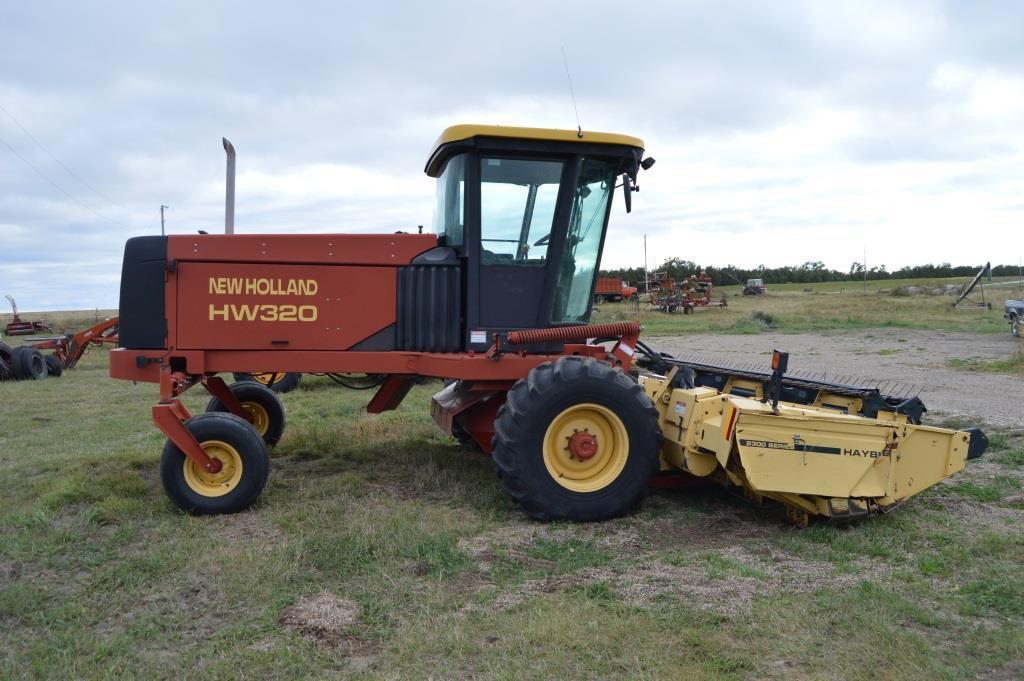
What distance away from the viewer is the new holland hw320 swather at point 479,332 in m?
5.63

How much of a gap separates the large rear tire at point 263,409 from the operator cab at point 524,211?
2687 millimetres

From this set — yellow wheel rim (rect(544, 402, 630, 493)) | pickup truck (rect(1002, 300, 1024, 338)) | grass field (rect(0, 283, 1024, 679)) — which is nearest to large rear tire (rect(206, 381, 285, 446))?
grass field (rect(0, 283, 1024, 679))

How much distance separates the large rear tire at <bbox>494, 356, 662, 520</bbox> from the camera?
18.2 ft

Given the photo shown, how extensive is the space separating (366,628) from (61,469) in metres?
4.66

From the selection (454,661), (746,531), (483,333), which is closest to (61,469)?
(483,333)

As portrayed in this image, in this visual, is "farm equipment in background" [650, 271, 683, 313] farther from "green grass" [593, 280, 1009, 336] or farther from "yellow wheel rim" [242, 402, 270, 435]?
"yellow wheel rim" [242, 402, 270, 435]

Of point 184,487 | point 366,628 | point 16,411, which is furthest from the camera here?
point 16,411

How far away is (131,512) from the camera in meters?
5.69

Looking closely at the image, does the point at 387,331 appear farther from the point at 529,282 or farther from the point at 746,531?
the point at 746,531

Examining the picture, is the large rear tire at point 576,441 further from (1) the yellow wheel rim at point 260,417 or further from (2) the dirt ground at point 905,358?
(2) the dirt ground at point 905,358

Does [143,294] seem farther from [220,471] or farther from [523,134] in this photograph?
[523,134]

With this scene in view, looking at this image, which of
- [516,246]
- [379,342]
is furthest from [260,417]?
[516,246]

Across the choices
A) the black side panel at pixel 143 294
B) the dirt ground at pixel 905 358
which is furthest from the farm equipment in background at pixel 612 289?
the black side panel at pixel 143 294

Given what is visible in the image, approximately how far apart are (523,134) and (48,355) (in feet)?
50.6
